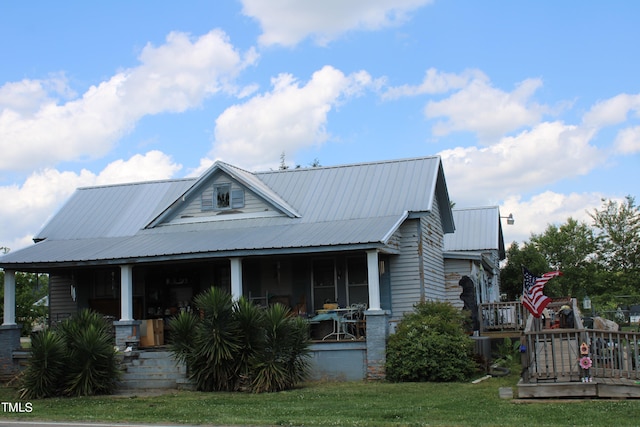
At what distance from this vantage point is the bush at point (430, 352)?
17.7 metres

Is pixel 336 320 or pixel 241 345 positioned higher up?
pixel 336 320

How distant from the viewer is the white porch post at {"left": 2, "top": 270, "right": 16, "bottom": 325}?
21.9m

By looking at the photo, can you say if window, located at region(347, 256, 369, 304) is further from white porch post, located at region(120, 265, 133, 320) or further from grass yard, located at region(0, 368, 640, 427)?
white porch post, located at region(120, 265, 133, 320)

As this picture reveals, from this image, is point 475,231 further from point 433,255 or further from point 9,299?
point 9,299

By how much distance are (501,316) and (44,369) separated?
14462 millimetres

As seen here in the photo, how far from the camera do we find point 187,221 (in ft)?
79.9

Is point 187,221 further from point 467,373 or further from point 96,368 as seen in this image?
point 467,373

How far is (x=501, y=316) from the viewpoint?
2519 centimetres

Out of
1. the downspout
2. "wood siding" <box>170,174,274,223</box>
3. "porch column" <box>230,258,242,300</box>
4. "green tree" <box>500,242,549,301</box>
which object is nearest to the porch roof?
"porch column" <box>230,258,242,300</box>

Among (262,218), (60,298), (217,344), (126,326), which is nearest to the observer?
(217,344)

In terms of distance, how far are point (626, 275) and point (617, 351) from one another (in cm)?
3936

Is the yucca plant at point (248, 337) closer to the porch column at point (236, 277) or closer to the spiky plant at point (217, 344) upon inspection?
the spiky plant at point (217, 344)

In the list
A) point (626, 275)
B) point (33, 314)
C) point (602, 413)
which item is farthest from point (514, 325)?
point (626, 275)

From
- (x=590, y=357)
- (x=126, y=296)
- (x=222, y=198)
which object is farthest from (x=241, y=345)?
(x=590, y=357)
